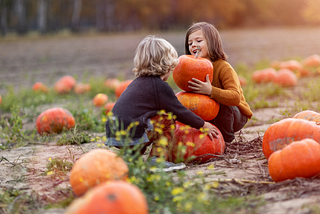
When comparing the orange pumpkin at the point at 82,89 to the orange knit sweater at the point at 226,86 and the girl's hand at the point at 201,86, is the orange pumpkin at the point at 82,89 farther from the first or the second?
the girl's hand at the point at 201,86

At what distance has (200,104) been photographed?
3486 mm

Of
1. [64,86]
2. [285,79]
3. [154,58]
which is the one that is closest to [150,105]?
[154,58]

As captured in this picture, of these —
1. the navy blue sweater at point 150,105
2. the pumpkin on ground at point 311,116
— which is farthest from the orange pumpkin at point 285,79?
the navy blue sweater at point 150,105

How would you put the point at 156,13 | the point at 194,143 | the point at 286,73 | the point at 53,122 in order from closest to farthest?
the point at 194,143
the point at 53,122
the point at 286,73
the point at 156,13

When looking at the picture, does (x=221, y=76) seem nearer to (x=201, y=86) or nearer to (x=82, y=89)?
(x=201, y=86)

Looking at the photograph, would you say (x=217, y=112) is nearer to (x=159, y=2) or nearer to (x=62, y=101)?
(x=62, y=101)

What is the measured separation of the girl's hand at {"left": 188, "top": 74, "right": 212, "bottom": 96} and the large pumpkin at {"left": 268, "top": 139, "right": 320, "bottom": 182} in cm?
107

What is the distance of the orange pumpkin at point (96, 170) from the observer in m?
2.59

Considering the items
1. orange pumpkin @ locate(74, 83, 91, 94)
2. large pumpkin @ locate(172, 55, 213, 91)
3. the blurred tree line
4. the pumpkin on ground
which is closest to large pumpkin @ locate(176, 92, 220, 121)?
large pumpkin @ locate(172, 55, 213, 91)

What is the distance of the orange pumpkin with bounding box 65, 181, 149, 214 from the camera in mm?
1821

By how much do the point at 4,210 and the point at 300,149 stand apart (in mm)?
2381

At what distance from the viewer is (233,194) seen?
2.55 metres

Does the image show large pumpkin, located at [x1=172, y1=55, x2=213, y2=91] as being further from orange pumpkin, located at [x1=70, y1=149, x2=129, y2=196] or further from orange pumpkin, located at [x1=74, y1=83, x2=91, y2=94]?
orange pumpkin, located at [x1=74, y1=83, x2=91, y2=94]

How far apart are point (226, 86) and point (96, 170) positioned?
180 centimetres
